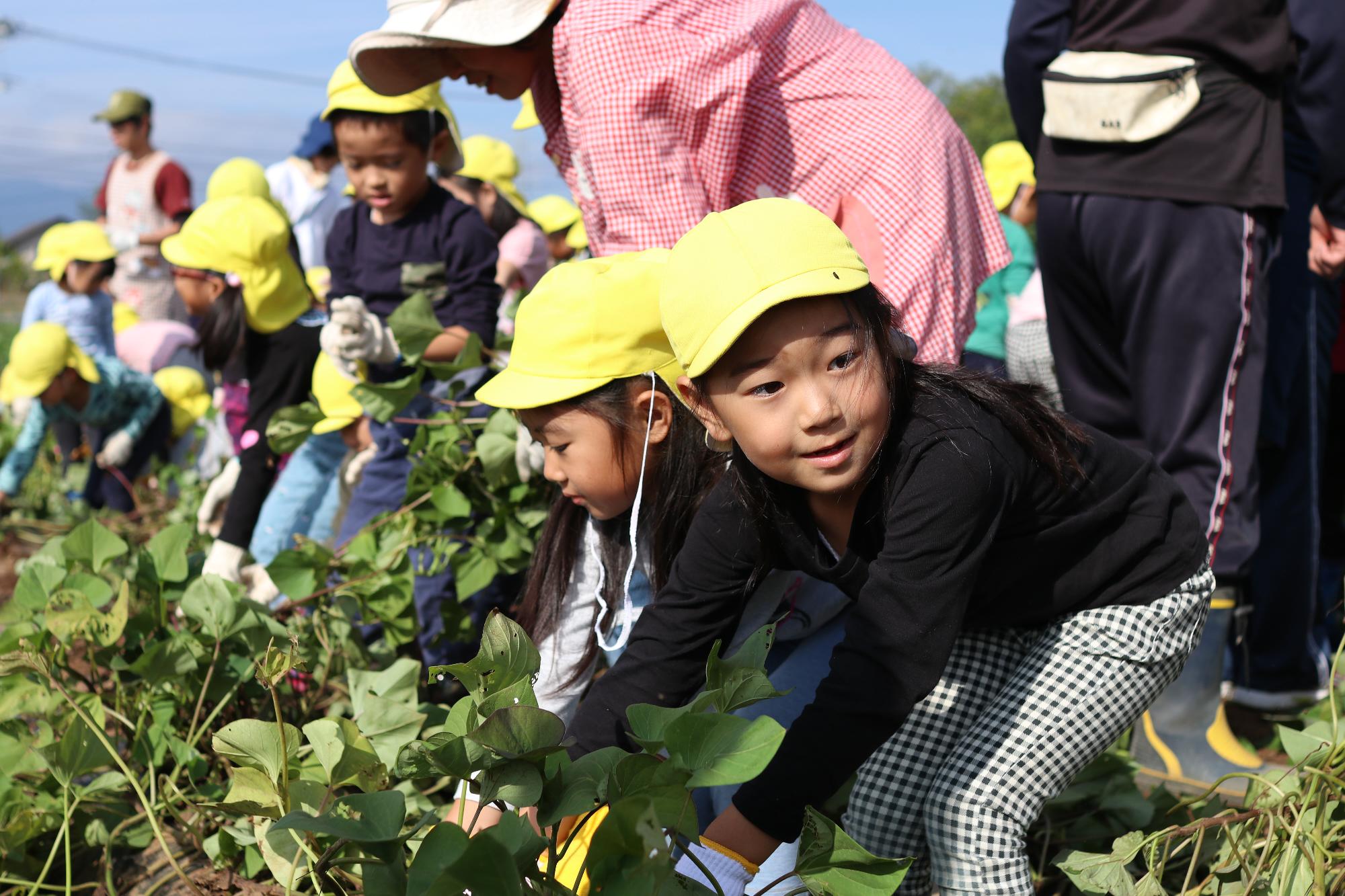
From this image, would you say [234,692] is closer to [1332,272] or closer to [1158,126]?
[1158,126]

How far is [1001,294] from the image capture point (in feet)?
16.6

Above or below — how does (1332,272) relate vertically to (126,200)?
above

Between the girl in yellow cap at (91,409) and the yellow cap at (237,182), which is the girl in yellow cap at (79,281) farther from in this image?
the yellow cap at (237,182)

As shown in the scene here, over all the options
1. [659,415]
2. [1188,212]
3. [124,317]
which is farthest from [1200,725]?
[124,317]

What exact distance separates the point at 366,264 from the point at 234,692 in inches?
58.5

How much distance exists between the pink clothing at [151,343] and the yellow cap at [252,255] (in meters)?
3.07

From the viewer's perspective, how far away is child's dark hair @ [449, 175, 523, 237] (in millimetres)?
5305

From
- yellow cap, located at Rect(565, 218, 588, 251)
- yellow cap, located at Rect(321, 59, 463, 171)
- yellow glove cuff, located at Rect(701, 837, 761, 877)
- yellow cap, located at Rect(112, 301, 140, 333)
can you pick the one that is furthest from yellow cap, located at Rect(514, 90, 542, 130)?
yellow cap, located at Rect(112, 301, 140, 333)

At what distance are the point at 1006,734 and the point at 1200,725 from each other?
1107 millimetres

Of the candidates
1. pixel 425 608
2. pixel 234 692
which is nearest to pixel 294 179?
pixel 425 608

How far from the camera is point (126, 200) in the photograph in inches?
283

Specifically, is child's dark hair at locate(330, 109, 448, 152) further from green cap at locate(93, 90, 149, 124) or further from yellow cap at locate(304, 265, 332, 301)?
green cap at locate(93, 90, 149, 124)

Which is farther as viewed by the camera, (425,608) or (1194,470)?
(425,608)

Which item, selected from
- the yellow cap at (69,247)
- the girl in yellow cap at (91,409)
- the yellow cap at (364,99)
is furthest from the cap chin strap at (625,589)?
the yellow cap at (69,247)
